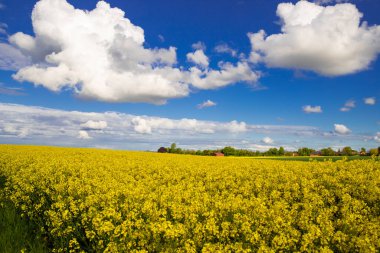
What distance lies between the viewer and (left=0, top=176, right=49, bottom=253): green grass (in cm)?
825

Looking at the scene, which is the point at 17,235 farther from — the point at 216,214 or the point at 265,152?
the point at 265,152

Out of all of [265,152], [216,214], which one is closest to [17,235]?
[216,214]

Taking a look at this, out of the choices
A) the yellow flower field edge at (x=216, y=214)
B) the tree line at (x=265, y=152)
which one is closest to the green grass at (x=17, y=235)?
the yellow flower field edge at (x=216, y=214)

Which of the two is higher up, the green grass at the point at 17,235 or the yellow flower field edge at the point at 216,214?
the yellow flower field edge at the point at 216,214

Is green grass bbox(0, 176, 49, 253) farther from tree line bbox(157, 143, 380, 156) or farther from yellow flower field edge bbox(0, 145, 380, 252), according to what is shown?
tree line bbox(157, 143, 380, 156)

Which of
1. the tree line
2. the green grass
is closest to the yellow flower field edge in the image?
the green grass

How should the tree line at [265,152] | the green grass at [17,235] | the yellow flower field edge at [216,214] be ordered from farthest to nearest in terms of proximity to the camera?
the tree line at [265,152]
the green grass at [17,235]
the yellow flower field edge at [216,214]

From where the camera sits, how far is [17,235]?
30.0ft

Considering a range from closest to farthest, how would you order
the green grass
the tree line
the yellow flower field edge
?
the yellow flower field edge
the green grass
the tree line

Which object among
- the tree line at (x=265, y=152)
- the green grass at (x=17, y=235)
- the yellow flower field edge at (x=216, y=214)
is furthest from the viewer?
the tree line at (x=265, y=152)

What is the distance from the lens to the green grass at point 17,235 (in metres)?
8.25

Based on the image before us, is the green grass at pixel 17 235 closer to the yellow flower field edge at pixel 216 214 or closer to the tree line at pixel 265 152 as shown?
the yellow flower field edge at pixel 216 214

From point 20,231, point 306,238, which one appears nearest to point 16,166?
point 20,231

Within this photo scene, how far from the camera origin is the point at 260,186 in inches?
399
